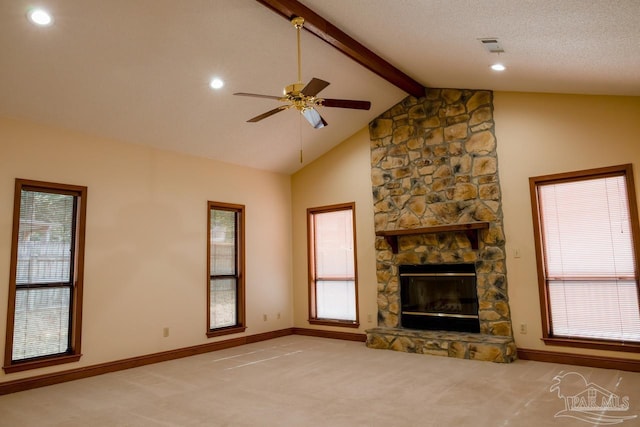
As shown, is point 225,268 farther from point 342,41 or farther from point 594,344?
point 594,344

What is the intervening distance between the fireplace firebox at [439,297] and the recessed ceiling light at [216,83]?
3702 millimetres

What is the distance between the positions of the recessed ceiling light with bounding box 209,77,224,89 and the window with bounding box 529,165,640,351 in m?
4.12

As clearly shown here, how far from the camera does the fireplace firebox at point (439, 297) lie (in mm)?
5930

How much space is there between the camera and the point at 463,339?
18.1 feet

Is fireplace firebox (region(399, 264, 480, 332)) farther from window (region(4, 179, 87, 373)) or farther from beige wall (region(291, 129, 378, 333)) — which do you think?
window (region(4, 179, 87, 373))

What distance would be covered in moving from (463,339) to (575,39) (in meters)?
3.66

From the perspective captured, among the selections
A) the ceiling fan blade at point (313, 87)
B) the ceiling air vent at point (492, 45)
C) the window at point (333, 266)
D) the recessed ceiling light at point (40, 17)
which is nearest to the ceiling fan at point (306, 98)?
the ceiling fan blade at point (313, 87)

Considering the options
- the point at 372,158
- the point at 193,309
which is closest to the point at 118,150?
the point at 193,309

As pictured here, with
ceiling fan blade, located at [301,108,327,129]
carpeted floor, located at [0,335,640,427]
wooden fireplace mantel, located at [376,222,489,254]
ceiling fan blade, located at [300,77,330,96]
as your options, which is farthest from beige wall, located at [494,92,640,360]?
ceiling fan blade, located at [300,77,330,96]

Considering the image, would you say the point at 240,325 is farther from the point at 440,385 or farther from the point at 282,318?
the point at 440,385

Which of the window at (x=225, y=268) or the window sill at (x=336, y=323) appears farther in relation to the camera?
the window sill at (x=336, y=323)

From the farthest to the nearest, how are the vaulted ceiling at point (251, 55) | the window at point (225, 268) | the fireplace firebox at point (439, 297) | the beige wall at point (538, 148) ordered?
1. the window at point (225, 268)
2. the fireplace firebox at point (439, 297)
3. the beige wall at point (538, 148)
4. the vaulted ceiling at point (251, 55)

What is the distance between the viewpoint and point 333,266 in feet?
24.4

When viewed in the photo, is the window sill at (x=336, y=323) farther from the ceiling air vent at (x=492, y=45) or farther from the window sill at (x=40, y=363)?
the ceiling air vent at (x=492, y=45)
